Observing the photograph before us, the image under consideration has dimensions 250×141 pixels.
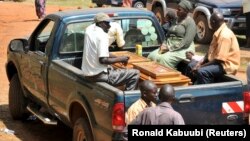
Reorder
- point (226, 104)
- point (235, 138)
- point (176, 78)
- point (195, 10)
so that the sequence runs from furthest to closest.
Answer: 1. point (195, 10)
2. point (176, 78)
3. point (226, 104)
4. point (235, 138)

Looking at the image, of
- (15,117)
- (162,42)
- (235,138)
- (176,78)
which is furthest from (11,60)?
(235,138)

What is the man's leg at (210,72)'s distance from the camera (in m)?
6.66

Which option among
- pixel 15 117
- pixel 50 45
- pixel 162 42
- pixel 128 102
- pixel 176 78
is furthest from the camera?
pixel 15 117

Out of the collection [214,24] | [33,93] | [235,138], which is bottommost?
[33,93]

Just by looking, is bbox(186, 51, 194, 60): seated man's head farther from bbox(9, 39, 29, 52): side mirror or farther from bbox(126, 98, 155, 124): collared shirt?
bbox(9, 39, 29, 52): side mirror

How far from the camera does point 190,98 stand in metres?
5.66

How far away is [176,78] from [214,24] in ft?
2.98

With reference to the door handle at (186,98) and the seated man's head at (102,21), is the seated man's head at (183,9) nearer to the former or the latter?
the seated man's head at (102,21)

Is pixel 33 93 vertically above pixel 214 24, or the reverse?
pixel 214 24

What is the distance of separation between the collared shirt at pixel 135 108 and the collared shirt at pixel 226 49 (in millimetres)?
1716

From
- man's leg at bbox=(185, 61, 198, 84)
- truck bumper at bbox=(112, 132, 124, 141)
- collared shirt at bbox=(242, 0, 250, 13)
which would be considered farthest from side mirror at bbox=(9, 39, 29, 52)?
collared shirt at bbox=(242, 0, 250, 13)

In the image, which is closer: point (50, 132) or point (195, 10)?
point (50, 132)

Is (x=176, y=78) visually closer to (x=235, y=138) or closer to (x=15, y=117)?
(x=235, y=138)

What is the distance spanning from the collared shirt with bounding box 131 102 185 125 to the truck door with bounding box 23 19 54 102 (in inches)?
121
